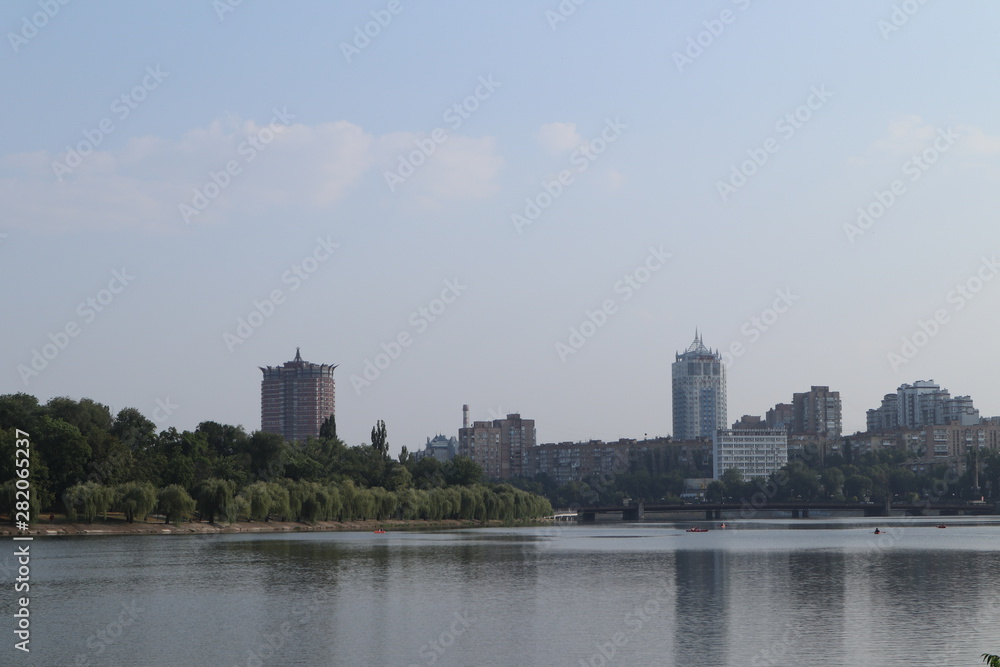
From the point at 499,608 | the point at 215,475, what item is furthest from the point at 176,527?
the point at 499,608

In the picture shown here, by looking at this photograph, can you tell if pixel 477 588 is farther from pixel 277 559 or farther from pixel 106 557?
pixel 106 557

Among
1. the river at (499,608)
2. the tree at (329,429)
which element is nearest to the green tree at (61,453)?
the river at (499,608)

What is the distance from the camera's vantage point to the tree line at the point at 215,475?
3812 inches

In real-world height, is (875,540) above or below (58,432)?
Result: below

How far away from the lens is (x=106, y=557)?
69625 millimetres

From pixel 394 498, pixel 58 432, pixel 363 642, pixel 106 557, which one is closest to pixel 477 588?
pixel 363 642

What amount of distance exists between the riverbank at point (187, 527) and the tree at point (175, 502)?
4.12 ft

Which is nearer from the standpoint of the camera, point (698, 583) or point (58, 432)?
point (698, 583)

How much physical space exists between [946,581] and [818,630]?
2141 cm

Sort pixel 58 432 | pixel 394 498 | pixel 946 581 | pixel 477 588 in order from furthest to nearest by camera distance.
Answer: pixel 394 498 → pixel 58 432 → pixel 946 581 → pixel 477 588

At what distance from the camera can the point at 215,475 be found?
117188 millimetres

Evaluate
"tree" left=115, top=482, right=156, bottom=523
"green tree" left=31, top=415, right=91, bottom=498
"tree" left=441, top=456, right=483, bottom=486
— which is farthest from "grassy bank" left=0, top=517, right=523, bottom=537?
"tree" left=441, top=456, right=483, bottom=486

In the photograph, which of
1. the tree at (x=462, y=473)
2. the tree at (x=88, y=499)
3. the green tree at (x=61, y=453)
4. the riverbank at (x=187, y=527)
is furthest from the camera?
the tree at (x=462, y=473)

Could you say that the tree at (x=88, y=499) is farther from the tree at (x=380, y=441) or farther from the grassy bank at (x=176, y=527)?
the tree at (x=380, y=441)
